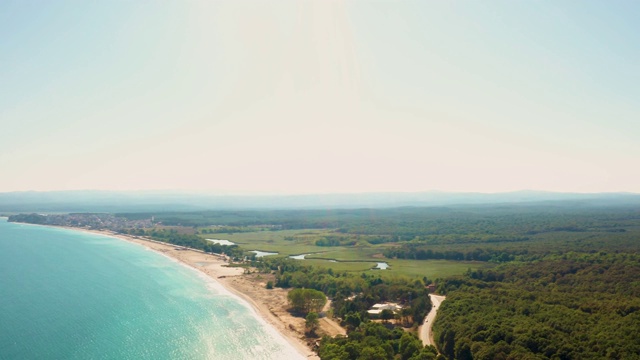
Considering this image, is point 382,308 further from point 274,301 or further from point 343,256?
point 343,256

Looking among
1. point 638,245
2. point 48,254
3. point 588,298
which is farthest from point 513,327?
point 48,254

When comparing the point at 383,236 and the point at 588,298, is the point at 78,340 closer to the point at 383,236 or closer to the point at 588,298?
the point at 588,298

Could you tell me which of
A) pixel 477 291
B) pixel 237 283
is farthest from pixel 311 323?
pixel 237 283

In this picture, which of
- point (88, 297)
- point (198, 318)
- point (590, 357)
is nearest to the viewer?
point (590, 357)

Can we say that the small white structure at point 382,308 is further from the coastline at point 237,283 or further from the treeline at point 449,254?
the treeline at point 449,254

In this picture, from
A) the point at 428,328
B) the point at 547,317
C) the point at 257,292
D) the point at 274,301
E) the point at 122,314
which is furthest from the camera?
the point at 257,292

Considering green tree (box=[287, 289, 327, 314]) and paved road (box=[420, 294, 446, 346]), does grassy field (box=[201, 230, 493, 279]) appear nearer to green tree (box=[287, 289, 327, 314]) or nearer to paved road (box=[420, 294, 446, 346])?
paved road (box=[420, 294, 446, 346])
